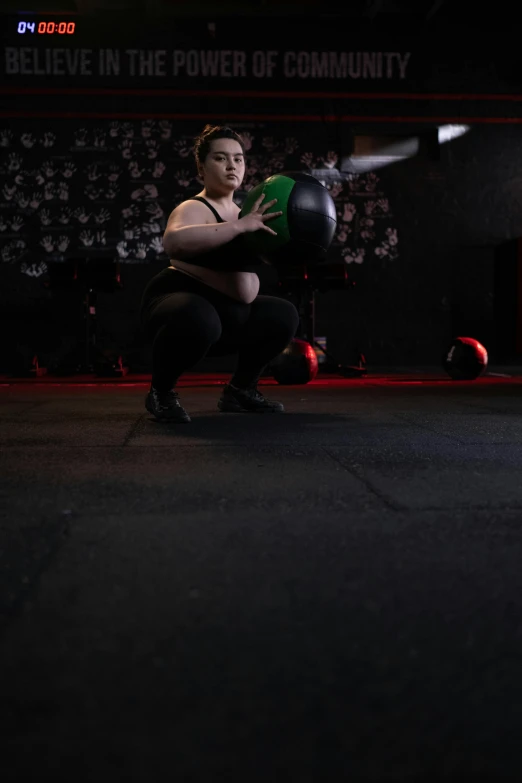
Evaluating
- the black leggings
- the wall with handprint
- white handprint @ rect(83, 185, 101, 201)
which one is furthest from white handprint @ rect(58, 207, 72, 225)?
the black leggings

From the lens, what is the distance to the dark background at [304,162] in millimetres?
8227

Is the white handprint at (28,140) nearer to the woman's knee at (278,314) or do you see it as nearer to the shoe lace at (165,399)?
the woman's knee at (278,314)

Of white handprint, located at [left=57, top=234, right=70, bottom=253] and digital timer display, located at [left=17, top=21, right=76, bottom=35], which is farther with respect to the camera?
white handprint, located at [left=57, top=234, right=70, bottom=253]

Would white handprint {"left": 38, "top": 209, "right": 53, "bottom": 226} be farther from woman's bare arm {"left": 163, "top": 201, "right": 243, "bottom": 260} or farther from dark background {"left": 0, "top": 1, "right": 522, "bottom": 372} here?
woman's bare arm {"left": 163, "top": 201, "right": 243, "bottom": 260}

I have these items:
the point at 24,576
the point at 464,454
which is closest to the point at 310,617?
the point at 24,576

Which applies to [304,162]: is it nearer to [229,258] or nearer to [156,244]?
[156,244]

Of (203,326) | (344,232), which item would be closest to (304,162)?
(344,232)

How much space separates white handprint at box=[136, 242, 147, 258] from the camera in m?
8.30

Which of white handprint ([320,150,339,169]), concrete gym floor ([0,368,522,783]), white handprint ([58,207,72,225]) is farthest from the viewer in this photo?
white handprint ([320,150,339,169])

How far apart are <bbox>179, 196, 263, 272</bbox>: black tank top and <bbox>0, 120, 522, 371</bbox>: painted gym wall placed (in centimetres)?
491

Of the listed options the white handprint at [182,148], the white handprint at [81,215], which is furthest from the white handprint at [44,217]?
the white handprint at [182,148]

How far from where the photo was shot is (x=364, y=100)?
8383 millimetres

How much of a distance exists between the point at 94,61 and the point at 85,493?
760cm

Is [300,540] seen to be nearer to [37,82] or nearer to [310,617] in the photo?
[310,617]
